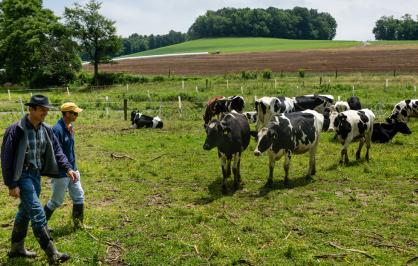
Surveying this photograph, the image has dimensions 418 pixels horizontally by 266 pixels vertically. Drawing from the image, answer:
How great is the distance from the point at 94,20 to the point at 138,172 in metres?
41.5

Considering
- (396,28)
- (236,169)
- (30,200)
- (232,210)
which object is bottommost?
(232,210)

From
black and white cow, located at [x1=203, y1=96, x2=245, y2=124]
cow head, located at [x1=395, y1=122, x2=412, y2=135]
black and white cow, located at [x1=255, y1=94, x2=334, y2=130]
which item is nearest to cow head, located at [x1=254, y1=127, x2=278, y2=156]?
black and white cow, located at [x1=255, y1=94, x2=334, y2=130]

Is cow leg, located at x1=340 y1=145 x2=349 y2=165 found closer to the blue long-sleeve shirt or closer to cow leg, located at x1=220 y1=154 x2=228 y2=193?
cow leg, located at x1=220 y1=154 x2=228 y2=193

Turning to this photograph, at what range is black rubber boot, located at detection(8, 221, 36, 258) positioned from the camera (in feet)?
21.8

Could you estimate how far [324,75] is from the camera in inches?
1705

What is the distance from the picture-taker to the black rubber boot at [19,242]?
665 cm

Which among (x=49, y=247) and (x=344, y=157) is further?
(x=344, y=157)

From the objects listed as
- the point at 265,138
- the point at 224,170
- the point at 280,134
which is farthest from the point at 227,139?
the point at 280,134

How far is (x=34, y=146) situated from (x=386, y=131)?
44.5 feet

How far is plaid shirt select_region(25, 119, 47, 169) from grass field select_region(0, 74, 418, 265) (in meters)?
1.67

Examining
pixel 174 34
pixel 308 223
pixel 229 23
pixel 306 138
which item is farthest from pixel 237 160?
pixel 174 34

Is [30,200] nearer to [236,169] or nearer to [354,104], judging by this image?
[236,169]

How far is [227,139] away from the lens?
10695 mm

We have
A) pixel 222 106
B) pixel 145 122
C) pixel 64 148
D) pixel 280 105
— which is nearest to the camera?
pixel 64 148
